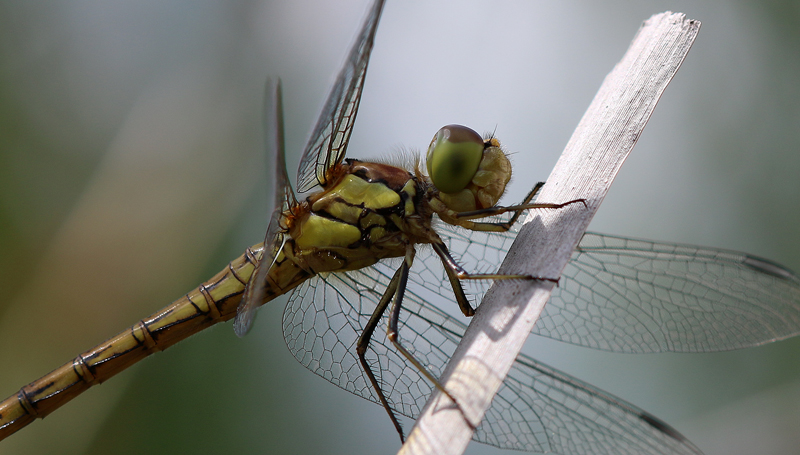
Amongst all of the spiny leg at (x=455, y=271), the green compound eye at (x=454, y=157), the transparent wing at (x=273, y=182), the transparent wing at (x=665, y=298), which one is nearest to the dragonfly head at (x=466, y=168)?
the green compound eye at (x=454, y=157)

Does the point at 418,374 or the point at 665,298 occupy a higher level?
the point at 665,298

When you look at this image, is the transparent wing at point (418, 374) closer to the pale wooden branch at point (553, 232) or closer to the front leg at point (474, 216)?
the front leg at point (474, 216)

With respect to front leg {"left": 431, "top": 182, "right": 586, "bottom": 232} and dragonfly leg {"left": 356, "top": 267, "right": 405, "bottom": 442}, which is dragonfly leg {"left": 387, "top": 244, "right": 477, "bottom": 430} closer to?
dragonfly leg {"left": 356, "top": 267, "right": 405, "bottom": 442}

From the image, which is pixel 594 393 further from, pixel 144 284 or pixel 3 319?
pixel 3 319

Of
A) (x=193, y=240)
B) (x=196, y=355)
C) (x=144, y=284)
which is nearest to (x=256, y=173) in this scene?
(x=193, y=240)

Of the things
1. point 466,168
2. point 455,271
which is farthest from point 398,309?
point 466,168

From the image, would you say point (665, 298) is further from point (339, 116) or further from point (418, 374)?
point (339, 116)
